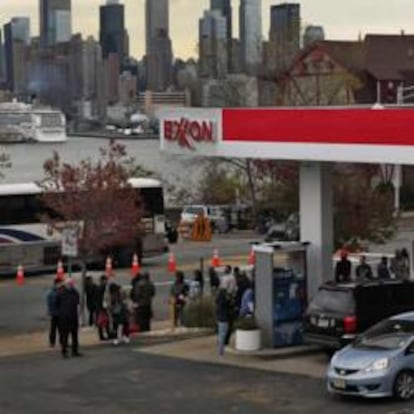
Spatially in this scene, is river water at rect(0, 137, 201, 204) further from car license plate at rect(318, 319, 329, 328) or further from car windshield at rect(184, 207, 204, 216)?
car license plate at rect(318, 319, 329, 328)

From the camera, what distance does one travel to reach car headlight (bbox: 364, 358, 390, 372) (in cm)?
1748

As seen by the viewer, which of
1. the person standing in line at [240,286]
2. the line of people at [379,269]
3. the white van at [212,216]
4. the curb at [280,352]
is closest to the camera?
the curb at [280,352]

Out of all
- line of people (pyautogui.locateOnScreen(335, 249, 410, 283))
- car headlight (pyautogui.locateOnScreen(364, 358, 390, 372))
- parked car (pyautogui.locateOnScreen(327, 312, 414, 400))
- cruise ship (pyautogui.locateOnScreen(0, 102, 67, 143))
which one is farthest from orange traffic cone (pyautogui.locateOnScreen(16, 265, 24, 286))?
cruise ship (pyautogui.locateOnScreen(0, 102, 67, 143))

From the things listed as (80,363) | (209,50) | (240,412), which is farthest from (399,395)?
(209,50)

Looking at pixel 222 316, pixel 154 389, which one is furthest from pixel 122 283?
pixel 154 389

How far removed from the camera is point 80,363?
22.3 meters

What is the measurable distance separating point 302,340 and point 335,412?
232 inches

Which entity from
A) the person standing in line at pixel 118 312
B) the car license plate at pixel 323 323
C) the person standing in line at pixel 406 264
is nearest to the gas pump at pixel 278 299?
the car license plate at pixel 323 323

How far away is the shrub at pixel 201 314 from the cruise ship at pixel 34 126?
159591mm

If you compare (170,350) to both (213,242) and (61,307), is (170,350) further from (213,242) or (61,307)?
(213,242)

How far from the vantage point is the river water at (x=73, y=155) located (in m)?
110

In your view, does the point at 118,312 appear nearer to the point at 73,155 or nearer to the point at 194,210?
the point at 194,210

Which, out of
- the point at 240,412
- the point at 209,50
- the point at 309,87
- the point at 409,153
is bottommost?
the point at 240,412

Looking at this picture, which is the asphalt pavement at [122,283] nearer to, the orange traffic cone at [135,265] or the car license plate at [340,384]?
the orange traffic cone at [135,265]
